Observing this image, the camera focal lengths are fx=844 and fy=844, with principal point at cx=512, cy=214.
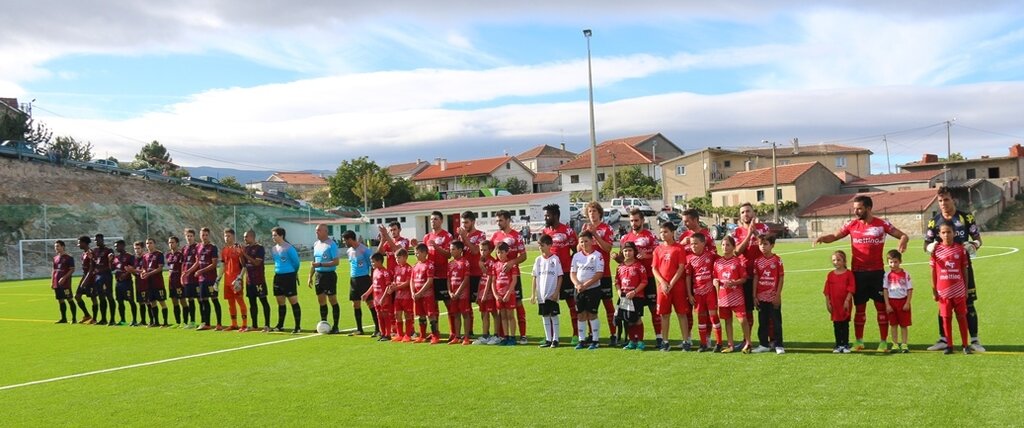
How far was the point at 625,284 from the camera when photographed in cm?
1109

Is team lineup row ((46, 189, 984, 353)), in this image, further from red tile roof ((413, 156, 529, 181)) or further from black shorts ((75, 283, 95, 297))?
red tile roof ((413, 156, 529, 181))

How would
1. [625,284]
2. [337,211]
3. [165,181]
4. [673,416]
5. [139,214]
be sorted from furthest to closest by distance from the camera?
[337,211] < [165,181] < [139,214] < [625,284] < [673,416]

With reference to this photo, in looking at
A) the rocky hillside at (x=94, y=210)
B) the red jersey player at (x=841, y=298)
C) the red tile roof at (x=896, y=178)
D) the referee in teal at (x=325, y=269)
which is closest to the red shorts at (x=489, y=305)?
the referee in teal at (x=325, y=269)

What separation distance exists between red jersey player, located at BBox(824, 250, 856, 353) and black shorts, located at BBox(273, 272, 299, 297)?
29.0 feet

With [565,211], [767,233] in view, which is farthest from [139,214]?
[767,233]

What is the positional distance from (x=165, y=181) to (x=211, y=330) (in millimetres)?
52248

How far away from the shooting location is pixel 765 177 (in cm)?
6506

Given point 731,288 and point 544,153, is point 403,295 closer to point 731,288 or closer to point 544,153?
point 731,288

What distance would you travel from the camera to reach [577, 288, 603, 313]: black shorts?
11.2 metres

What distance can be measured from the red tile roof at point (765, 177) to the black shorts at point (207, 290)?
5399 centimetres

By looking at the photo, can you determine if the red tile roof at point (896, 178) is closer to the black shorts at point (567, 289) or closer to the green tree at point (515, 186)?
the green tree at point (515, 186)

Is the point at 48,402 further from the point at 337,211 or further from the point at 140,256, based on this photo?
the point at 337,211

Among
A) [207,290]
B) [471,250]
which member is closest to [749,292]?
[471,250]

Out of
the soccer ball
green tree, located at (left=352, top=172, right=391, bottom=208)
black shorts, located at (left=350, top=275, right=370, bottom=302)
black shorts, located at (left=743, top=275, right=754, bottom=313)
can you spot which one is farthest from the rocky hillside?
the soccer ball
